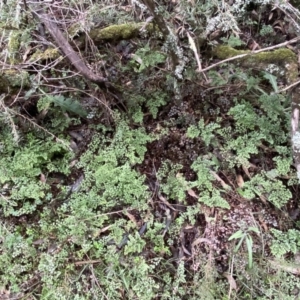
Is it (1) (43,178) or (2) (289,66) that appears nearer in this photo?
(2) (289,66)

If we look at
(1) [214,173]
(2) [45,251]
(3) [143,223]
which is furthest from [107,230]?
(1) [214,173]

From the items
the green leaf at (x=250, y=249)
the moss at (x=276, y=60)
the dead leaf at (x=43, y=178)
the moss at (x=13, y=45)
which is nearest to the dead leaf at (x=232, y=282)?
the green leaf at (x=250, y=249)

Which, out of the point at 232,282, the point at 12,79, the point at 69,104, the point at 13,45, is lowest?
the point at 232,282

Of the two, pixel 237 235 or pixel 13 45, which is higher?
pixel 13 45

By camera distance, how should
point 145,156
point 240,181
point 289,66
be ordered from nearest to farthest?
point 289,66
point 240,181
point 145,156

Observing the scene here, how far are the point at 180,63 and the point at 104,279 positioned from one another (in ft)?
4.26

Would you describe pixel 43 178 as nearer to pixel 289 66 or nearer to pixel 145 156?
pixel 145 156

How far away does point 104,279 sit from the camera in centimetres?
214

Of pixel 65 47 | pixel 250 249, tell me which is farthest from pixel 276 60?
pixel 65 47

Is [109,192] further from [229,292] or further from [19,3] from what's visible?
[19,3]

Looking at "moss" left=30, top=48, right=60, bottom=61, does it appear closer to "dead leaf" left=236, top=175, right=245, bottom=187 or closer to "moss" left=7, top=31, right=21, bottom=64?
"moss" left=7, top=31, right=21, bottom=64

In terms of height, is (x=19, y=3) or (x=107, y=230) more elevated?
(x=19, y=3)

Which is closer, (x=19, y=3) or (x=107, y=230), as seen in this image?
(x=19, y=3)

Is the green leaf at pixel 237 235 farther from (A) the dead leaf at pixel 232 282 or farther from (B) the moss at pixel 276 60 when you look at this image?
(B) the moss at pixel 276 60
